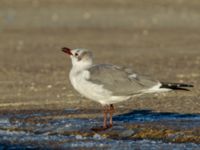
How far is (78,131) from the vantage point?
A: 10867 millimetres

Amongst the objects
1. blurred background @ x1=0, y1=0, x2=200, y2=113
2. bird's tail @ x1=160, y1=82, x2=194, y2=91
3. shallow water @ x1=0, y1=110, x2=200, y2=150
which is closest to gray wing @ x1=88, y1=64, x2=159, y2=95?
bird's tail @ x1=160, y1=82, x2=194, y2=91

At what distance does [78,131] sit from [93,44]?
12336 mm

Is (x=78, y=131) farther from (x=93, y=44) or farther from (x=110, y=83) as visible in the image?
(x=93, y=44)

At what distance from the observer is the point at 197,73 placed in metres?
17.1

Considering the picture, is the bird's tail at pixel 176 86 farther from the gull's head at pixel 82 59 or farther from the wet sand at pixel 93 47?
the gull's head at pixel 82 59

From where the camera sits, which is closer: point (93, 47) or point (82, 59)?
point (82, 59)

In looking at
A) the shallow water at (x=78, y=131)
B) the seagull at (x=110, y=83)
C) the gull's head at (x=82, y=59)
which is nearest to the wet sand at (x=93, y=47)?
the shallow water at (x=78, y=131)

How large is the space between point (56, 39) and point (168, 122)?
13482mm

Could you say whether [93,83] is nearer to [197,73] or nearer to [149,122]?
[149,122]

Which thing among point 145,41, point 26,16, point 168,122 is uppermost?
point 26,16

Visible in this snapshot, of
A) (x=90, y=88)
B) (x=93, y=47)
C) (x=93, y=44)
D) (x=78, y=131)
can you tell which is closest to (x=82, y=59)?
(x=90, y=88)

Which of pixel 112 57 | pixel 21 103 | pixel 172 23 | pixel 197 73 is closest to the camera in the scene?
Answer: pixel 21 103

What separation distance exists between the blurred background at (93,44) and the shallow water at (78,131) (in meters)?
0.81

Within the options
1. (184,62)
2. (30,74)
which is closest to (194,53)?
(184,62)
